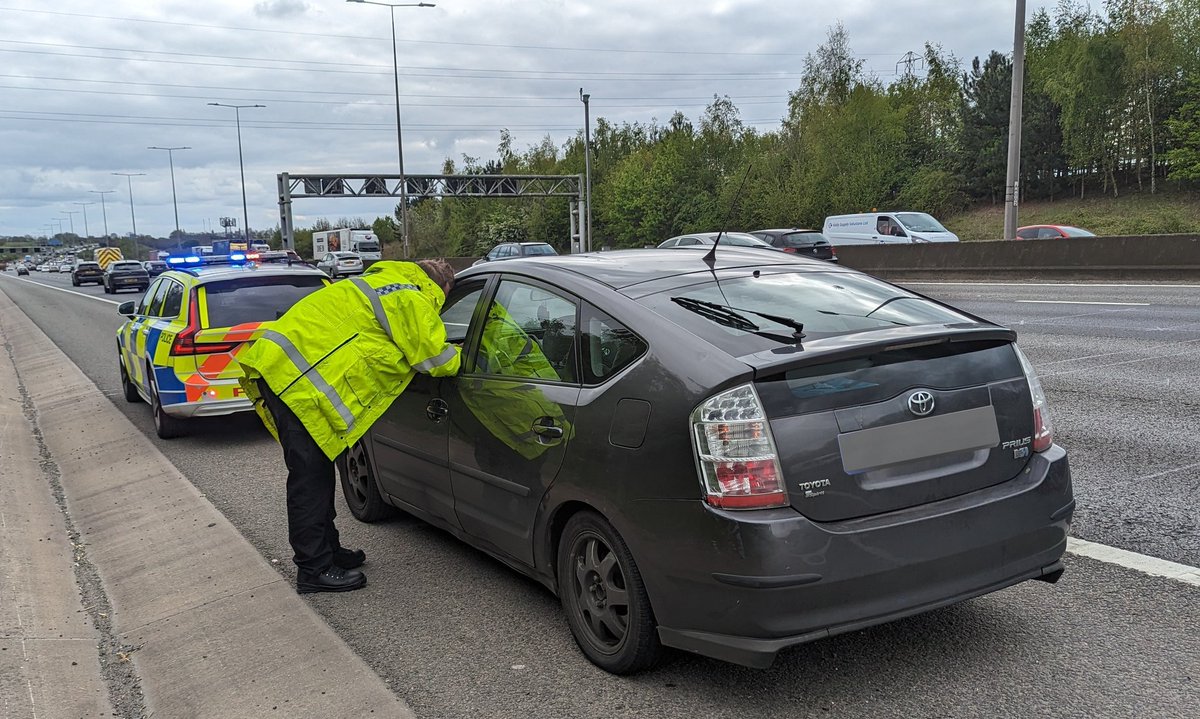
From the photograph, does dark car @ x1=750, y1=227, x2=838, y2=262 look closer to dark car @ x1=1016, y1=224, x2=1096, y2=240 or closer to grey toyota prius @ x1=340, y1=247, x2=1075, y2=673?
dark car @ x1=1016, y1=224, x2=1096, y2=240

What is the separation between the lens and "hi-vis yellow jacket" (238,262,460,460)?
422 cm

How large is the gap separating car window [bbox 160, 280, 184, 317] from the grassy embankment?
120ft

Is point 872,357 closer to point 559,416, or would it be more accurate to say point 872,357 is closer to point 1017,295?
point 559,416

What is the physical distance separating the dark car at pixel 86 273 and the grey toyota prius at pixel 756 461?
59.7m

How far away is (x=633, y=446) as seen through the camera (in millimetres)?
3148

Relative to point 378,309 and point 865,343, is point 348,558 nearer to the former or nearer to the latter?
point 378,309

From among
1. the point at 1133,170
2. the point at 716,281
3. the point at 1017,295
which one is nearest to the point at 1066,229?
the point at 1017,295

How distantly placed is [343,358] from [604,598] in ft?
5.49

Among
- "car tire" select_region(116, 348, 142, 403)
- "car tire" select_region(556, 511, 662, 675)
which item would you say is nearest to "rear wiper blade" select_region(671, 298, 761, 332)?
"car tire" select_region(556, 511, 662, 675)

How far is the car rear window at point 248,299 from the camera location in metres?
8.40

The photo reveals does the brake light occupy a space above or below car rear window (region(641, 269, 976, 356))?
below

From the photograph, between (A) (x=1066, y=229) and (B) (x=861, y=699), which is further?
(A) (x=1066, y=229)

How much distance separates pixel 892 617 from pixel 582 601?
1.16 meters

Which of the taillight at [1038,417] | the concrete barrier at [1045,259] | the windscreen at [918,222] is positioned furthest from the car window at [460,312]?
the windscreen at [918,222]
